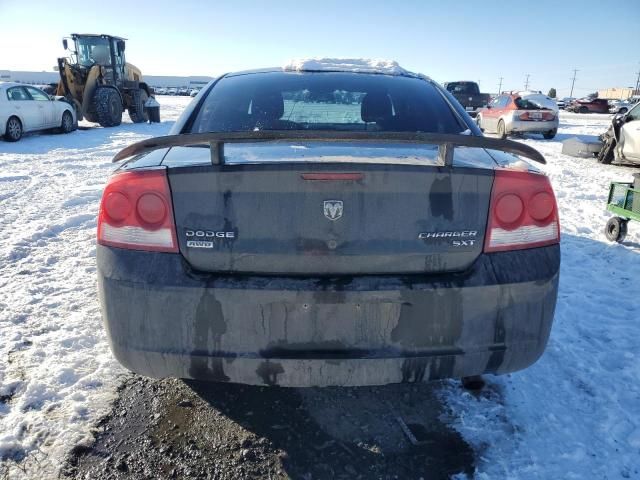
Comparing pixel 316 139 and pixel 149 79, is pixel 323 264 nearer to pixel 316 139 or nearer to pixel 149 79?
pixel 316 139

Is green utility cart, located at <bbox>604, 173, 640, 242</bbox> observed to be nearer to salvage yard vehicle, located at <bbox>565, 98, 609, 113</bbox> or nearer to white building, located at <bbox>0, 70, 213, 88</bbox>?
salvage yard vehicle, located at <bbox>565, 98, 609, 113</bbox>

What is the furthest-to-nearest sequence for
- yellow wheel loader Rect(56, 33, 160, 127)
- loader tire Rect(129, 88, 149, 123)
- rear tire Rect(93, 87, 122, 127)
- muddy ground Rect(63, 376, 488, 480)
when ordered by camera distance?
loader tire Rect(129, 88, 149, 123) → yellow wheel loader Rect(56, 33, 160, 127) → rear tire Rect(93, 87, 122, 127) → muddy ground Rect(63, 376, 488, 480)

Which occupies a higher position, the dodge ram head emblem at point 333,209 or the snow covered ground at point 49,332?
the dodge ram head emblem at point 333,209

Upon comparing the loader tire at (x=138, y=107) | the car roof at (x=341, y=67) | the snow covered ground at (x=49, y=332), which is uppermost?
the car roof at (x=341, y=67)

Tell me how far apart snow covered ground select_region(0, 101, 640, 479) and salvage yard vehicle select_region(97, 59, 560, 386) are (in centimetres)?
57

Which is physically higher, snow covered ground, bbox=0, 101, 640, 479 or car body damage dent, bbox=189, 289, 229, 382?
car body damage dent, bbox=189, 289, 229, 382

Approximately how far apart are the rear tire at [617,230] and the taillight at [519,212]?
12.8 feet

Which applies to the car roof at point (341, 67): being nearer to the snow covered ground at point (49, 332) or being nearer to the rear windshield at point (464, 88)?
the snow covered ground at point (49, 332)

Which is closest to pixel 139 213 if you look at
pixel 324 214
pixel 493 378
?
pixel 324 214

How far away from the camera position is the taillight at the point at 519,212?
71.2 inches

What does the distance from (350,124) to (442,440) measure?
175 cm

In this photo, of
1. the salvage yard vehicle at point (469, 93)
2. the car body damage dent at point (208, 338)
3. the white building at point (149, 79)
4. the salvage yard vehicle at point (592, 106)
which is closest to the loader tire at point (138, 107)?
the salvage yard vehicle at point (469, 93)

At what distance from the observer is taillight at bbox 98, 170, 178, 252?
1.76m

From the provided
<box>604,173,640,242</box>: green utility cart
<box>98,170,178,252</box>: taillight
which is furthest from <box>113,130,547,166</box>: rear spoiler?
<box>604,173,640,242</box>: green utility cart
